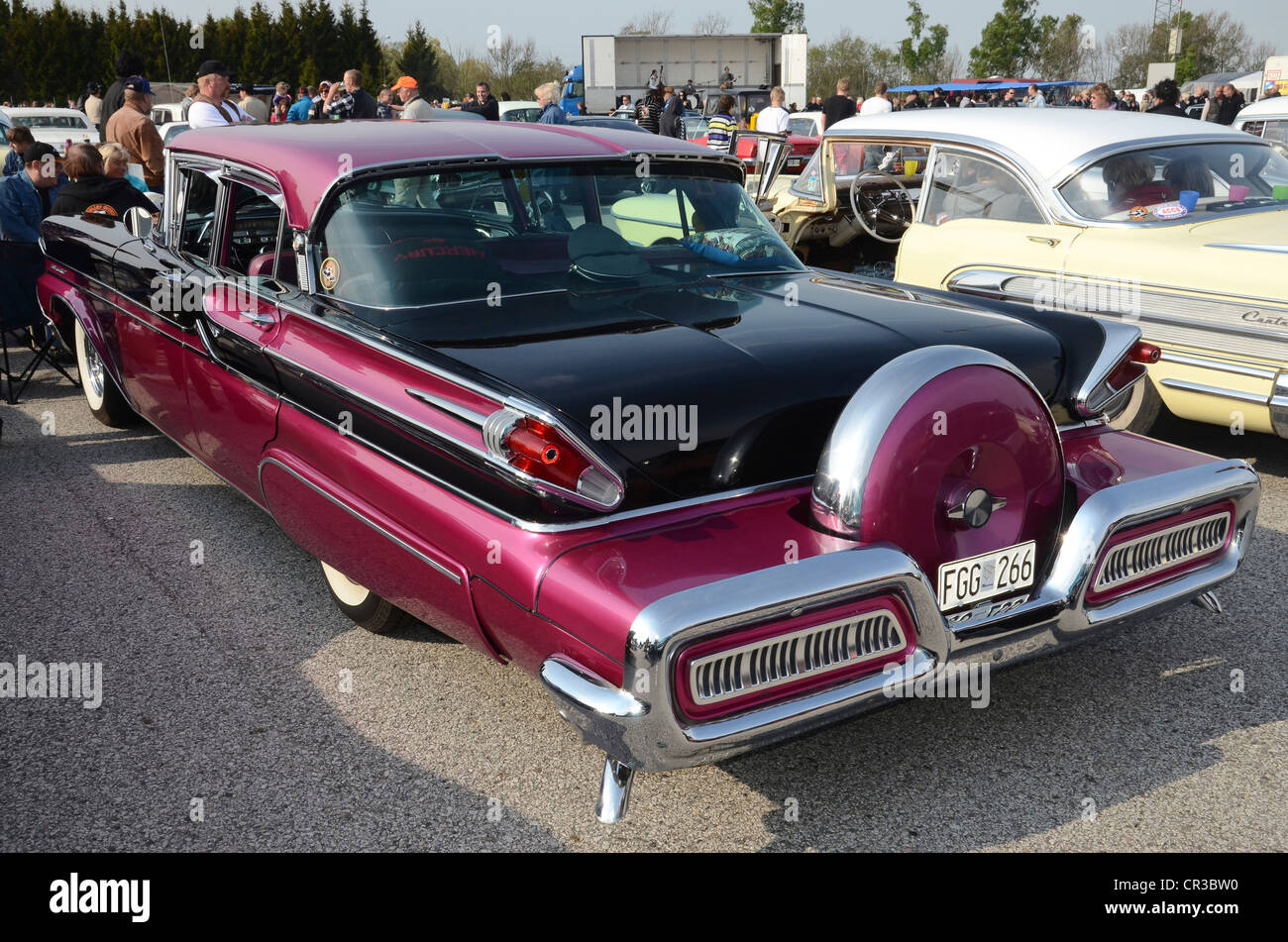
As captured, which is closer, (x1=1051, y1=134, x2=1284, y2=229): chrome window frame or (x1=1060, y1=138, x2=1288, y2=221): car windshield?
(x1=1051, y1=134, x2=1284, y2=229): chrome window frame

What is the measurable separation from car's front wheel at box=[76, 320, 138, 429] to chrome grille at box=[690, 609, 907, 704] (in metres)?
4.69

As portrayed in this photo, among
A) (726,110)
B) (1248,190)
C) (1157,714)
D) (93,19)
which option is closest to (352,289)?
(1157,714)

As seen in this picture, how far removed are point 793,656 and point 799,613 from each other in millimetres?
104

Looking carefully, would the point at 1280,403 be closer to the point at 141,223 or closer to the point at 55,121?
the point at 141,223

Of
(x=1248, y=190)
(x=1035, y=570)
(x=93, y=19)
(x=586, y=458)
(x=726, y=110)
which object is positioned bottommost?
(x=1035, y=570)

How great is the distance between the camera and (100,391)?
20.0 ft

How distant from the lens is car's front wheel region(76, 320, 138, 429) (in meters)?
5.95

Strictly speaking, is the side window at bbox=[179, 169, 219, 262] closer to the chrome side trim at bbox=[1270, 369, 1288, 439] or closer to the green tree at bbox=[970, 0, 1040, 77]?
the chrome side trim at bbox=[1270, 369, 1288, 439]

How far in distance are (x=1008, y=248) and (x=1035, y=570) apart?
3.30 m

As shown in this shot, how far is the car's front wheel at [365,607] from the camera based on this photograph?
11.7 ft

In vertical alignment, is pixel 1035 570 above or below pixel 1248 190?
below

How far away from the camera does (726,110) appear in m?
15.9

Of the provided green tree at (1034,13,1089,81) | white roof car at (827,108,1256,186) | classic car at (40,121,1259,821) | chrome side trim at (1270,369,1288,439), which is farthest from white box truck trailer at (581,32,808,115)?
green tree at (1034,13,1089,81)
